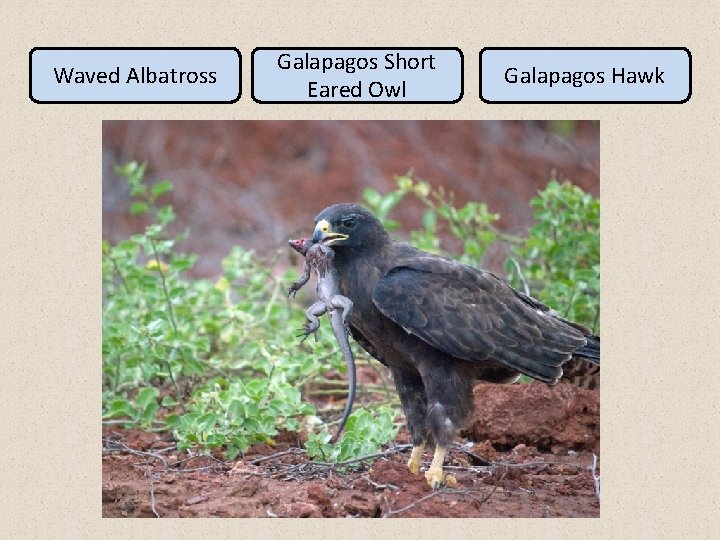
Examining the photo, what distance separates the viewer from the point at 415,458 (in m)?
5.81

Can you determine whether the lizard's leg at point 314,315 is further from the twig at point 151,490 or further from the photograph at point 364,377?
the twig at point 151,490

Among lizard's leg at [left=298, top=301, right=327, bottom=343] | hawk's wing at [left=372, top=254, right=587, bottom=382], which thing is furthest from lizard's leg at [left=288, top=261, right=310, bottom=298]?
hawk's wing at [left=372, top=254, right=587, bottom=382]

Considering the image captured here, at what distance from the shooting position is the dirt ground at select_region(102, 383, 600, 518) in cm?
502

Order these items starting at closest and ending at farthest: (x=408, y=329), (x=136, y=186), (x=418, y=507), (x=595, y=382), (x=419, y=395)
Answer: (x=418, y=507), (x=408, y=329), (x=419, y=395), (x=595, y=382), (x=136, y=186)

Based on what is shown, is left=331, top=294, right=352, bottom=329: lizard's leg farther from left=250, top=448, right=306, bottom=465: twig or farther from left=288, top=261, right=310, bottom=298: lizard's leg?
left=250, top=448, right=306, bottom=465: twig

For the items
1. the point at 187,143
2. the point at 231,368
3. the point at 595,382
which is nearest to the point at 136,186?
the point at 231,368

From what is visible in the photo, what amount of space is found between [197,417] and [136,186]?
8.91 feet

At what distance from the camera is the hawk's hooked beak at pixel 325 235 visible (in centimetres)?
559

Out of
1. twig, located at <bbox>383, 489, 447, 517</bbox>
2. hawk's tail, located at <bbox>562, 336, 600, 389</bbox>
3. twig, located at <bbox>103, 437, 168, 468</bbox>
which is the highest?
hawk's tail, located at <bbox>562, 336, 600, 389</bbox>

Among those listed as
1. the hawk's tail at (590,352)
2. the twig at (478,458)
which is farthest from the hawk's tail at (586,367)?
the twig at (478,458)

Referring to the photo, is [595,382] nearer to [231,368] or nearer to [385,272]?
[385,272]

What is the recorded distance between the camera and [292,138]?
46.6ft

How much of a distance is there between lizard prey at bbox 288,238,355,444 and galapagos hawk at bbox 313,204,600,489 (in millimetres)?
65

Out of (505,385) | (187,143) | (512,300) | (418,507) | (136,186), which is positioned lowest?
(418,507)
